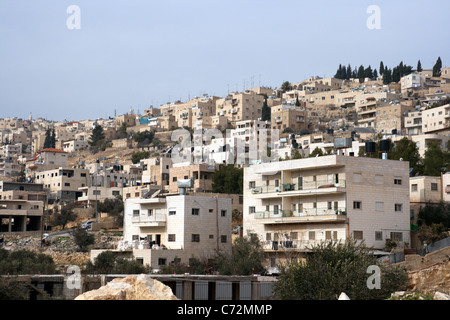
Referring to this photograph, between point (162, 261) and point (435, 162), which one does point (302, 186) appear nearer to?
point (162, 261)

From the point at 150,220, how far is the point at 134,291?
32.5 metres

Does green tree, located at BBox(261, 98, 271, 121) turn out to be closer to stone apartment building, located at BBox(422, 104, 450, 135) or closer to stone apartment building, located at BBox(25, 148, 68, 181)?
stone apartment building, located at BBox(422, 104, 450, 135)

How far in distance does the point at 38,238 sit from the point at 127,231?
692 inches

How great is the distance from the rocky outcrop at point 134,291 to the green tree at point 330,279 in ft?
37.1

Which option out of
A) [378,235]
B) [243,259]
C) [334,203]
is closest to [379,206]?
[378,235]

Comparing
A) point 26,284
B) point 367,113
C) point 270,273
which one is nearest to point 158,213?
point 270,273

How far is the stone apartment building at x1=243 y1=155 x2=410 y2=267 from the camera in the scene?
44.2m

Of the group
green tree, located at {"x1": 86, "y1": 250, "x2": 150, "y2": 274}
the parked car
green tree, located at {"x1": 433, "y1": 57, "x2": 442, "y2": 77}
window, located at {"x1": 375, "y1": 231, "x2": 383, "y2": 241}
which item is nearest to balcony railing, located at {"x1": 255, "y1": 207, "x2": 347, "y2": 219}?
window, located at {"x1": 375, "y1": 231, "x2": 383, "y2": 241}

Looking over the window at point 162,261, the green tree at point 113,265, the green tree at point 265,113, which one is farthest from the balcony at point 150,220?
the green tree at point 265,113

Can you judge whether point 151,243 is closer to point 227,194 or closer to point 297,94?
point 227,194

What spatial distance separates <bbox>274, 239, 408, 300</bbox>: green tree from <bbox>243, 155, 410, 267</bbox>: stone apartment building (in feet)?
33.0

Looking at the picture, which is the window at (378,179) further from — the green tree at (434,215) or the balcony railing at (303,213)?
the green tree at (434,215)

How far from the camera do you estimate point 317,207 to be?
45969mm

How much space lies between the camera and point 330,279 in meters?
30.6
